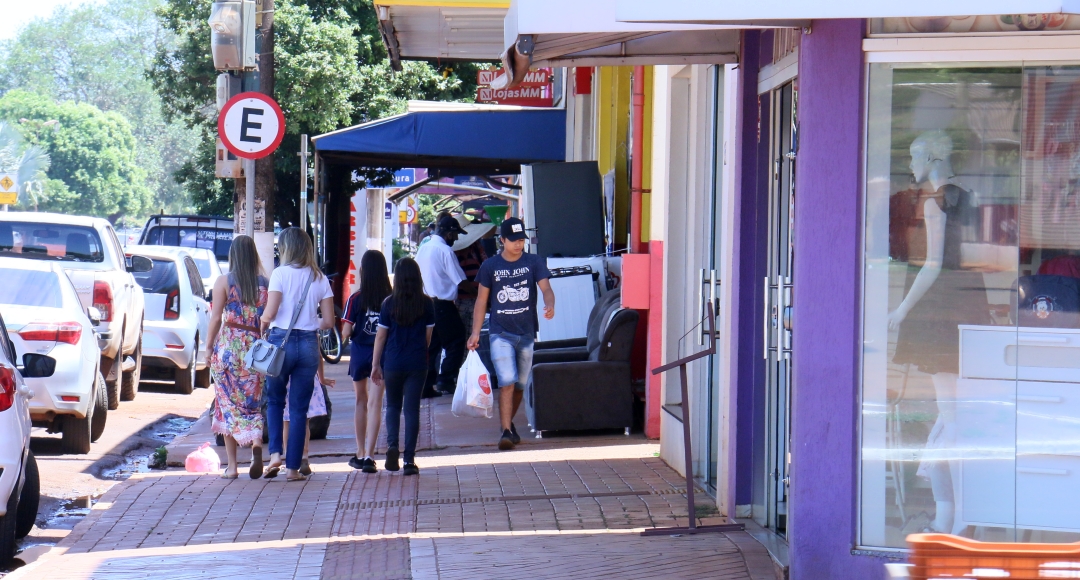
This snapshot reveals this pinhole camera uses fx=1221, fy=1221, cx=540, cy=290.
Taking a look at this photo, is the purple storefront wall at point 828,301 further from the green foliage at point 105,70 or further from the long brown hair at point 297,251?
the green foliage at point 105,70

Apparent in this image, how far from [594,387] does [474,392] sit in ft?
4.24

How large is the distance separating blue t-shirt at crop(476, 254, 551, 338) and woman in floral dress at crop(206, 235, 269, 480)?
1.80m

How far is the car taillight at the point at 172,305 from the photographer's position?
570 inches

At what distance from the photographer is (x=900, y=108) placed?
203 inches

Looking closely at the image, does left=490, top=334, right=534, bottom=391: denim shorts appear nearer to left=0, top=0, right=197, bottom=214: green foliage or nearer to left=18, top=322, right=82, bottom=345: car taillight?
left=18, top=322, right=82, bottom=345: car taillight

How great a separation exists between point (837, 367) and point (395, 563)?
2.34 m

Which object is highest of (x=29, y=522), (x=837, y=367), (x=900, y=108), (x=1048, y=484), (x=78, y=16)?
(x=78, y=16)

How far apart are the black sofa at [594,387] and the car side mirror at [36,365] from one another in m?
3.82

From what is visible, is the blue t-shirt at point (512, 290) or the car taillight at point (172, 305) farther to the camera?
the car taillight at point (172, 305)

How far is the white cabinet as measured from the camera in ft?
16.4

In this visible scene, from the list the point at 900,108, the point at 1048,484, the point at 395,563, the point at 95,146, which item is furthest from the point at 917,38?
the point at 95,146

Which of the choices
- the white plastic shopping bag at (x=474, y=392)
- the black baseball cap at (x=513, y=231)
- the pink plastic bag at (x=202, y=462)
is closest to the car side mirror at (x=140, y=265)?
the pink plastic bag at (x=202, y=462)

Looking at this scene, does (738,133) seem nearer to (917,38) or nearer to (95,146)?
(917,38)

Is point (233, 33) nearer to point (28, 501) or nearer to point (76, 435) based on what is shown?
point (76, 435)
